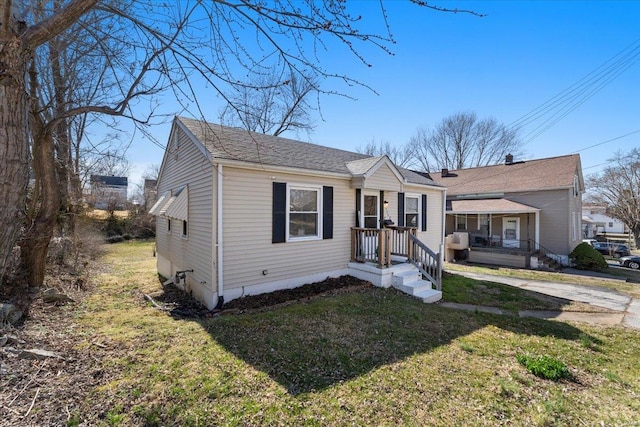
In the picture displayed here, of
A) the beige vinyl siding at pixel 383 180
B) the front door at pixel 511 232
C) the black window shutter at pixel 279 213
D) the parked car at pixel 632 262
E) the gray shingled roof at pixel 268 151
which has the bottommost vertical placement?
the parked car at pixel 632 262

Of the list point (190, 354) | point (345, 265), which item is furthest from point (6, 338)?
point (345, 265)

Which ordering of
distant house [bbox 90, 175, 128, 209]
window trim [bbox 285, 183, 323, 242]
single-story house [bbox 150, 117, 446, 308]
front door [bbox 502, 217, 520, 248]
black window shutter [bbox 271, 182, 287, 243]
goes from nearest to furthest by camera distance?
single-story house [bbox 150, 117, 446, 308] < black window shutter [bbox 271, 182, 287, 243] < window trim [bbox 285, 183, 323, 242] < distant house [bbox 90, 175, 128, 209] < front door [bbox 502, 217, 520, 248]

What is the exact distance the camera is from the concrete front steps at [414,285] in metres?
7.62

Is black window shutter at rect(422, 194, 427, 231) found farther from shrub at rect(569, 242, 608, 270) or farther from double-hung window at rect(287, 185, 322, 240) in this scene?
shrub at rect(569, 242, 608, 270)

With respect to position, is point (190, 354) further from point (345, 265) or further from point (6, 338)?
point (345, 265)

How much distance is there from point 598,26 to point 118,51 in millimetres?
15046

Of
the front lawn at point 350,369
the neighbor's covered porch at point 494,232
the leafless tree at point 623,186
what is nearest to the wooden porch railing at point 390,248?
the front lawn at point 350,369

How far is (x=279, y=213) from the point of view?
738 centimetres

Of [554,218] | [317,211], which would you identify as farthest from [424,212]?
[554,218]

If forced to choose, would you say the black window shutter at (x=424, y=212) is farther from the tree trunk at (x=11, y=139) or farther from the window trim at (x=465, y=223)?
the tree trunk at (x=11, y=139)

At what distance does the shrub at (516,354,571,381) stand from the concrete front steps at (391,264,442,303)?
11.3 feet

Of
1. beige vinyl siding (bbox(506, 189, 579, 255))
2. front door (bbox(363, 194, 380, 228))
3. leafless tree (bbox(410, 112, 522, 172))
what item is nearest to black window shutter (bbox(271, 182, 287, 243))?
front door (bbox(363, 194, 380, 228))

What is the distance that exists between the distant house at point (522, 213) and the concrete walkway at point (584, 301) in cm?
582

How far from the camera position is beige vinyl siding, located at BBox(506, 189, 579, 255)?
16.5m
